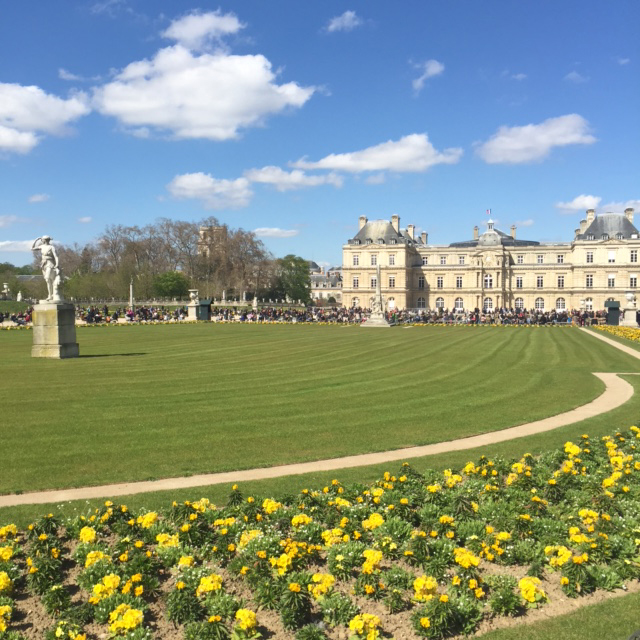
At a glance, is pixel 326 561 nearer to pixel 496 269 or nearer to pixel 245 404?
pixel 245 404

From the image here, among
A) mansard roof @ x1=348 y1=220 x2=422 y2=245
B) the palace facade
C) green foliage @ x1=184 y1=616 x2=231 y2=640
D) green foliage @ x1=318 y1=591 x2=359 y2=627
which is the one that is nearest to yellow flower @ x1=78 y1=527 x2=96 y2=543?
green foliage @ x1=184 y1=616 x2=231 y2=640

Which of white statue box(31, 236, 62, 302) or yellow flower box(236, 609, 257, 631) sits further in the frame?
white statue box(31, 236, 62, 302)

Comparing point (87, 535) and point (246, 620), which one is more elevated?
point (87, 535)

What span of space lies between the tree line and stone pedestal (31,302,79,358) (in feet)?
216

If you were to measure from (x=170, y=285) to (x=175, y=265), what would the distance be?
16.5 meters

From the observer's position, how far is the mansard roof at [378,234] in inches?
3907

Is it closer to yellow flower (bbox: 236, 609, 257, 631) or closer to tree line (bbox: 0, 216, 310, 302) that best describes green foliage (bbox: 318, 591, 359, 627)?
yellow flower (bbox: 236, 609, 257, 631)

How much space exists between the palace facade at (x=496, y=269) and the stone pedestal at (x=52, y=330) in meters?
71.5

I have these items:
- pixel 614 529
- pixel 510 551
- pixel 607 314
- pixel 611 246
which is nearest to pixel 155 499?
pixel 510 551

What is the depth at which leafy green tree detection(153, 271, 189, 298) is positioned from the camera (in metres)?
87.4

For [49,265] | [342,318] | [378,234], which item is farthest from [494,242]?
[49,265]

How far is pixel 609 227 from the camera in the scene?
302 feet

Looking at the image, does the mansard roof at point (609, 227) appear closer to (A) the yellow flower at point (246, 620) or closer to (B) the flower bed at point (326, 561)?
(B) the flower bed at point (326, 561)

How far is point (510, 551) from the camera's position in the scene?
6383 millimetres
